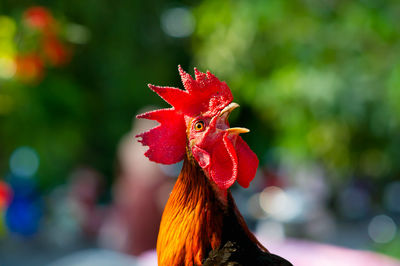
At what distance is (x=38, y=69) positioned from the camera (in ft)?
12.6

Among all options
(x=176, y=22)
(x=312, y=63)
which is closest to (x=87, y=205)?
(x=176, y=22)

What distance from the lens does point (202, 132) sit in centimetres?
105

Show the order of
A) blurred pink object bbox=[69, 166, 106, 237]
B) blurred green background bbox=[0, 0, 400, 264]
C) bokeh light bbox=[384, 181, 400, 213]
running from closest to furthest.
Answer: blurred green background bbox=[0, 0, 400, 264] → blurred pink object bbox=[69, 166, 106, 237] → bokeh light bbox=[384, 181, 400, 213]

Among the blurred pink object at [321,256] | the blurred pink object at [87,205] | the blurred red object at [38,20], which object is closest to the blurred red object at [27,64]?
the blurred red object at [38,20]

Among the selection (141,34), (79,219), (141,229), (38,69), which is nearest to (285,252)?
(141,229)

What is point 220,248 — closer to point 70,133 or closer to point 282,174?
point 70,133

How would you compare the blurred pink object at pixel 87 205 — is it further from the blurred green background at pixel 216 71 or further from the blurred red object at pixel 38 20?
the blurred red object at pixel 38 20

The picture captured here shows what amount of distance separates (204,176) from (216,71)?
4.32 metres

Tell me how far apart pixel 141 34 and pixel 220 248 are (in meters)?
5.43

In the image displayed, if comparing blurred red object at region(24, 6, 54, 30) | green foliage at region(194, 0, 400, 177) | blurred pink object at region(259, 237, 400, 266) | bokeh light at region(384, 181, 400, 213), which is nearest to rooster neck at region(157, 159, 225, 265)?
blurred pink object at region(259, 237, 400, 266)

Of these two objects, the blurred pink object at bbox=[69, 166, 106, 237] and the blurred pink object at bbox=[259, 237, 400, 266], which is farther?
the blurred pink object at bbox=[69, 166, 106, 237]

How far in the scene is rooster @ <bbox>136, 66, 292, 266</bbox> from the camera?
3.25 feet

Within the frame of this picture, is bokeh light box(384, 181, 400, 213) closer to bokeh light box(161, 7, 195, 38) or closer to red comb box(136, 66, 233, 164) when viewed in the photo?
bokeh light box(161, 7, 195, 38)

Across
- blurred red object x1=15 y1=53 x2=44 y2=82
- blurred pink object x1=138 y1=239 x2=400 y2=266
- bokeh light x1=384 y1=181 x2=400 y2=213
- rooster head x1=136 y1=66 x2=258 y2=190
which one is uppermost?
blurred red object x1=15 y1=53 x2=44 y2=82
